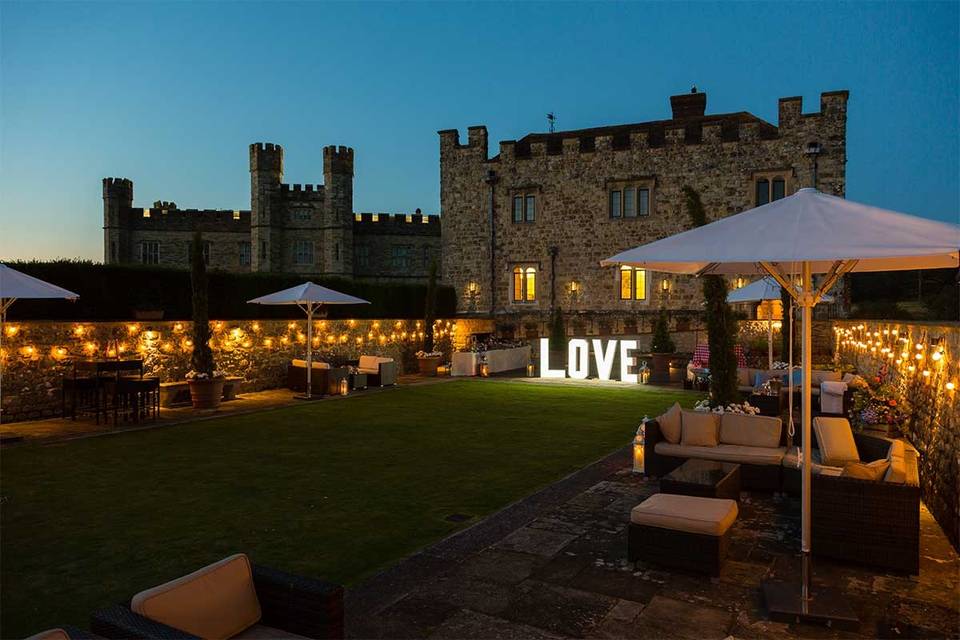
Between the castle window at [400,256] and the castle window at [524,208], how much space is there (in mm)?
15246

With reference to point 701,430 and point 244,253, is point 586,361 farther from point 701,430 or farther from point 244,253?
point 244,253

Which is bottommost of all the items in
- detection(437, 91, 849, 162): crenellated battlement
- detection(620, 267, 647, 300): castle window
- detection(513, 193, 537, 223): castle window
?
detection(620, 267, 647, 300): castle window

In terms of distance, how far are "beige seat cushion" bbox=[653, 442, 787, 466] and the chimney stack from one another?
2718 cm

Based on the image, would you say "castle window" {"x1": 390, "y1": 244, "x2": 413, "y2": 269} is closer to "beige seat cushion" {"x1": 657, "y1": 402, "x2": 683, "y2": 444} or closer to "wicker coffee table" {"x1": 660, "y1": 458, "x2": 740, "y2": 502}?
"beige seat cushion" {"x1": 657, "y1": 402, "x2": 683, "y2": 444}

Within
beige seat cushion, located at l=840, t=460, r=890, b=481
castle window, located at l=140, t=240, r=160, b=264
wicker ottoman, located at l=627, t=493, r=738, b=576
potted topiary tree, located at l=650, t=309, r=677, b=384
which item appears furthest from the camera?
castle window, located at l=140, t=240, r=160, b=264

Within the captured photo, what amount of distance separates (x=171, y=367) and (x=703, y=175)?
21.3 meters

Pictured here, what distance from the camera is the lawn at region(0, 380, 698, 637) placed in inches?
193

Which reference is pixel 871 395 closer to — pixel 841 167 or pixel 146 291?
pixel 146 291

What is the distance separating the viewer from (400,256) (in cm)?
4316

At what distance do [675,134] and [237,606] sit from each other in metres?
27.0

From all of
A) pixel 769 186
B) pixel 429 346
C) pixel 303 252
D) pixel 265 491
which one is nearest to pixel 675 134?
pixel 769 186

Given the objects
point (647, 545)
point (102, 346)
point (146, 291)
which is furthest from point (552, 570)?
point (146, 291)

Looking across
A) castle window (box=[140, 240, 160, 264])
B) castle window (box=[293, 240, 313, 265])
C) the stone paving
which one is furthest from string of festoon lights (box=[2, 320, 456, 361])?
castle window (box=[140, 240, 160, 264])

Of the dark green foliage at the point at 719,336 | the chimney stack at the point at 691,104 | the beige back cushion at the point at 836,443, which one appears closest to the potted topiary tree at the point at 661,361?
the dark green foliage at the point at 719,336
